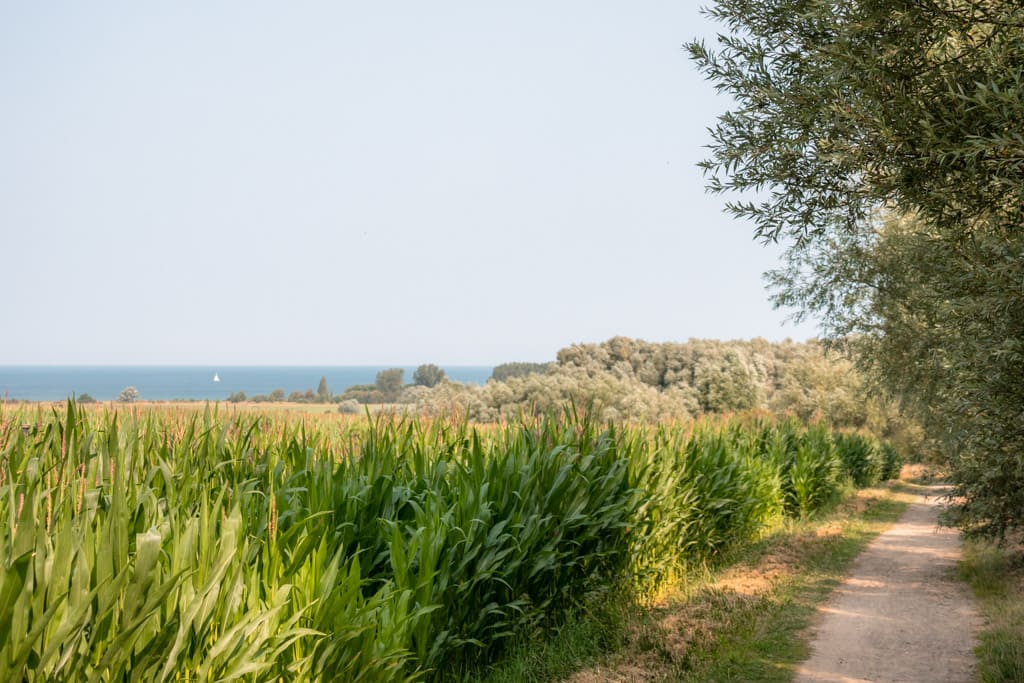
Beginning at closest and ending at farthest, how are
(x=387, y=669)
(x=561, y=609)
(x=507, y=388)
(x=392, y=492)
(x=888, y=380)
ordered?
(x=387, y=669)
(x=392, y=492)
(x=561, y=609)
(x=888, y=380)
(x=507, y=388)

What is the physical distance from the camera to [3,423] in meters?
7.19

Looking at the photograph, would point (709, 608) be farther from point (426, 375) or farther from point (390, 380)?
point (426, 375)

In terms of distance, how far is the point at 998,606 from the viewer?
10359mm

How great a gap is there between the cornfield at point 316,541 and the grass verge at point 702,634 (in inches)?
13.0

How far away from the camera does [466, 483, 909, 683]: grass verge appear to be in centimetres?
709

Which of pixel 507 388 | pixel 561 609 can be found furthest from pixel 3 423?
pixel 507 388

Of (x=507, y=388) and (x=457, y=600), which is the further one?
(x=507, y=388)

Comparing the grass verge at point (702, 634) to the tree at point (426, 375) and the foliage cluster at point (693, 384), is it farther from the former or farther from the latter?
the tree at point (426, 375)

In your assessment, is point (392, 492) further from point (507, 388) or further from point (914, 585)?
point (507, 388)

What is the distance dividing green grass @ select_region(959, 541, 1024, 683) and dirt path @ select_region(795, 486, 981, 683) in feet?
0.63

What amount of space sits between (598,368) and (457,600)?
47570 millimetres

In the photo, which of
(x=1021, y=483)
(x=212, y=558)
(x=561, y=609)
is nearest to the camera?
(x=212, y=558)

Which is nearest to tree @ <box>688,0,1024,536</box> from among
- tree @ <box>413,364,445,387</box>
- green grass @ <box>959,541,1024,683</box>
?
green grass @ <box>959,541,1024,683</box>

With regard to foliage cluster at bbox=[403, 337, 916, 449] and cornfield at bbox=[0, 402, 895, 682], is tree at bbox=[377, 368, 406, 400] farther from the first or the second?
cornfield at bbox=[0, 402, 895, 682]
